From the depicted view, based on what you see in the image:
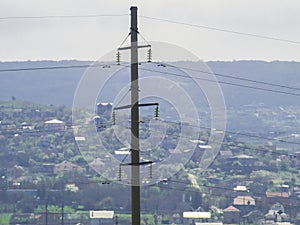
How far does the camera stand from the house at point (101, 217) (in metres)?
66.7

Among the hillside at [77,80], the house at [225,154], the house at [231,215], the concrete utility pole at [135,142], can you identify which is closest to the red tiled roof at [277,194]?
the house at [231,215]

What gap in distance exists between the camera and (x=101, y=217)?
229ft

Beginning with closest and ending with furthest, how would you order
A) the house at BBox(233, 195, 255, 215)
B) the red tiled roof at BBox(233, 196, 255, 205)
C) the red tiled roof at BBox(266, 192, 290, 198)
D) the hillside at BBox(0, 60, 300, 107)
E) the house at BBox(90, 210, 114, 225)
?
the house at BBox(90, 210, 114, 225), the house at BBox(233, 195, 255, 215), the red tiled roof at BBox(233, 196, 255, 205), the red tiled roof at BBox(266, 192, 290, 198), the hillside at BBox(0, 60, 300, 107)

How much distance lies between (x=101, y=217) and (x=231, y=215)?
11638mm

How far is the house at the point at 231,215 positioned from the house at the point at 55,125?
3296 cm

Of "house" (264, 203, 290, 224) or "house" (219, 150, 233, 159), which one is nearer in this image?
"house" (264, 203, 290, 224)

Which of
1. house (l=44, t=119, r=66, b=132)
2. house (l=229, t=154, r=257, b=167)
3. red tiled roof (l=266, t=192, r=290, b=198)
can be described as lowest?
red tiled roof (l=266, t=192, r=290, b=198)

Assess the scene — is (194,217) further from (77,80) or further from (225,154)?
(77,80)

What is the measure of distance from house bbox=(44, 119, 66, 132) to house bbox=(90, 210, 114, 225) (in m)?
37.7

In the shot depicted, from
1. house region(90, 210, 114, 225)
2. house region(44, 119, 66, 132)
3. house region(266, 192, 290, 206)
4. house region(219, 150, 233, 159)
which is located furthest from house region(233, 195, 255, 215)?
house region(44, 119, 66, 132)

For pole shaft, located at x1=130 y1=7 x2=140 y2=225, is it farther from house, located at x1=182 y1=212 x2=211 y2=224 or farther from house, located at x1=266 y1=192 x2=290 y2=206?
house, located at x1=266 y1=192 x2=290 y2=206

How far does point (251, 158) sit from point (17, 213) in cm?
3523

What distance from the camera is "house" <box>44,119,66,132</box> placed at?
110 meters

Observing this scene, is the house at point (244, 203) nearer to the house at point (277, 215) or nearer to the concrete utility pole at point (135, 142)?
the house at point (277, 215)
